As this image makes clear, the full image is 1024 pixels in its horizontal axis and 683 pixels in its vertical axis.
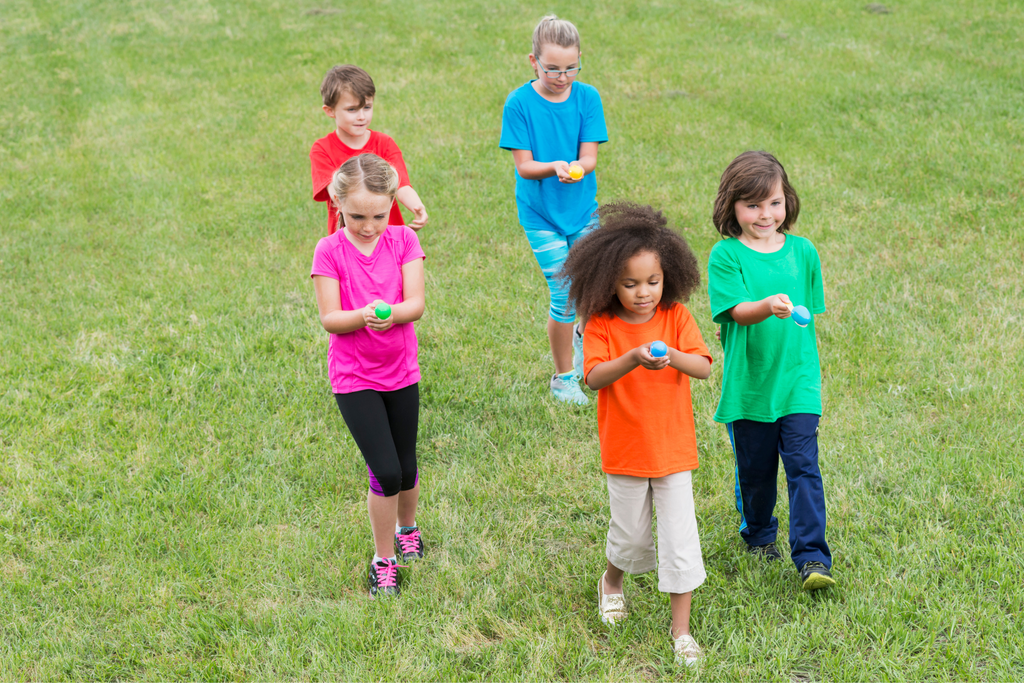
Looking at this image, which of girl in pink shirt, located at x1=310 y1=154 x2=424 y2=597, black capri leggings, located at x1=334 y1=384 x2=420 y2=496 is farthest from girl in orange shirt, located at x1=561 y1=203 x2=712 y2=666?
black capri leggings, located at x1=334 y1=384 x2=420 y2=496

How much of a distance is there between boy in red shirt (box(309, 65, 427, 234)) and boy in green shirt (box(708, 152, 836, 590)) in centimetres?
178

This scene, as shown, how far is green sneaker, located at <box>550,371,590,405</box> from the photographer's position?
576 cm

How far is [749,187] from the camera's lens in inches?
146

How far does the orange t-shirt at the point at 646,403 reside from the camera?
3.42 metres

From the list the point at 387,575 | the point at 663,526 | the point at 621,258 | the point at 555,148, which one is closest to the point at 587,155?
the point at 555,148

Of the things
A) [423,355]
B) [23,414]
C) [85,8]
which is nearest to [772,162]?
[423,355]

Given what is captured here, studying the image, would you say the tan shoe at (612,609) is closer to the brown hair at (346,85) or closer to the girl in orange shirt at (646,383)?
the girl in orange shirt at (646,383)

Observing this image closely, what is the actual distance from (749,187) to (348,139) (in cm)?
245

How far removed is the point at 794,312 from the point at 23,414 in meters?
5.06

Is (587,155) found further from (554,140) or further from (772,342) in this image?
(772,342)

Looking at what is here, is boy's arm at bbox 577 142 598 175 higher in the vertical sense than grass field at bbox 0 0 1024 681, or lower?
higher

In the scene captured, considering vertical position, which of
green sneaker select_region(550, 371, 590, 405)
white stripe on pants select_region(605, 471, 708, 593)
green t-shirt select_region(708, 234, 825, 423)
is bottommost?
green sneaker select_region(550, 371, 590, 405)

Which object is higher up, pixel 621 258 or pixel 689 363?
pixel 621 258

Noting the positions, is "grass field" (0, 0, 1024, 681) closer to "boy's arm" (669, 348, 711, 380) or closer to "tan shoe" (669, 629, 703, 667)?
"tan shoe" (669, 629, 703, 667)
